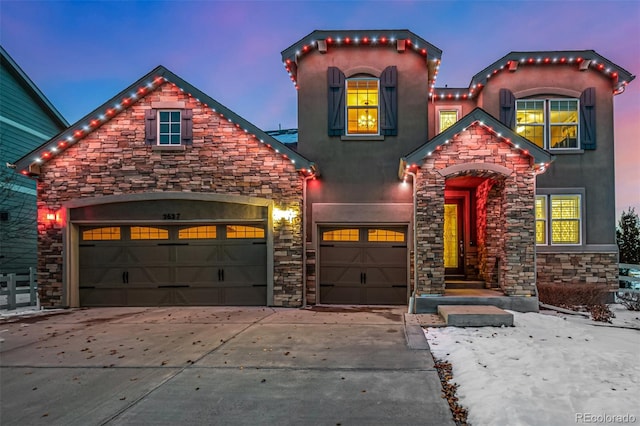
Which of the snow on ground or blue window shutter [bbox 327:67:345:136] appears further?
blue window shutter [bbox 327:67:345:136]

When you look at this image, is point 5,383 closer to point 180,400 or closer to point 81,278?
point 180,400

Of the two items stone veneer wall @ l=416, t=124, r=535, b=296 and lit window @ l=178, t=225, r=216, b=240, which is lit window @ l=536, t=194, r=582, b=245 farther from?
lit window @ l=178, t=225, r=216, b=240

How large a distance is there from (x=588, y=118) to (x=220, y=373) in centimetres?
1231

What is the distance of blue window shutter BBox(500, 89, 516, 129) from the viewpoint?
39.0ft

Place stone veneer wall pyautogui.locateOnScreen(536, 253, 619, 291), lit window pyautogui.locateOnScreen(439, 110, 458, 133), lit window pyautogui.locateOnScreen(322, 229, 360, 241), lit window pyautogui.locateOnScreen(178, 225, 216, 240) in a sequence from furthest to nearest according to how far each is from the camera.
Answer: lit window pyautogui.locateOnScreen(439, 110, 458, 133), stone veneer wall pyautogui.locateOnScreen(536, 253, 619, 291), lit window pyautogui.locateOnScreen(322, 229, 360, 241), lit window pyautogui.locateOnScreen(178, 225, 216, 240)

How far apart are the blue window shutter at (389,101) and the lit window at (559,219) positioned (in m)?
4.96

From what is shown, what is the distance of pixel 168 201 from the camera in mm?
10625

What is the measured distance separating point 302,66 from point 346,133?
2358 millimetres

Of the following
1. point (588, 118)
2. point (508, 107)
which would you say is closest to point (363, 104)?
point (508, 107)

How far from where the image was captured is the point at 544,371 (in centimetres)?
499

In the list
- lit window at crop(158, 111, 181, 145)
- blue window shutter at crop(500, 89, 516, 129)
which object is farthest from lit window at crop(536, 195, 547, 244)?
lit window at crop(158, 111, 181, 145)

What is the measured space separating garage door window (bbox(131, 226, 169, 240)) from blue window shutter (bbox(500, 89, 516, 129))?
10343mm

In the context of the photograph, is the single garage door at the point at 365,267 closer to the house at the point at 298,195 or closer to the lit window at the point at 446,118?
the house at the point at 298,195

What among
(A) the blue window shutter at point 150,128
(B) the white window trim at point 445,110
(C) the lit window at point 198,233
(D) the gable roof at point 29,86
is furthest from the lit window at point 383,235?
(D) the gable roof at point 29,86
